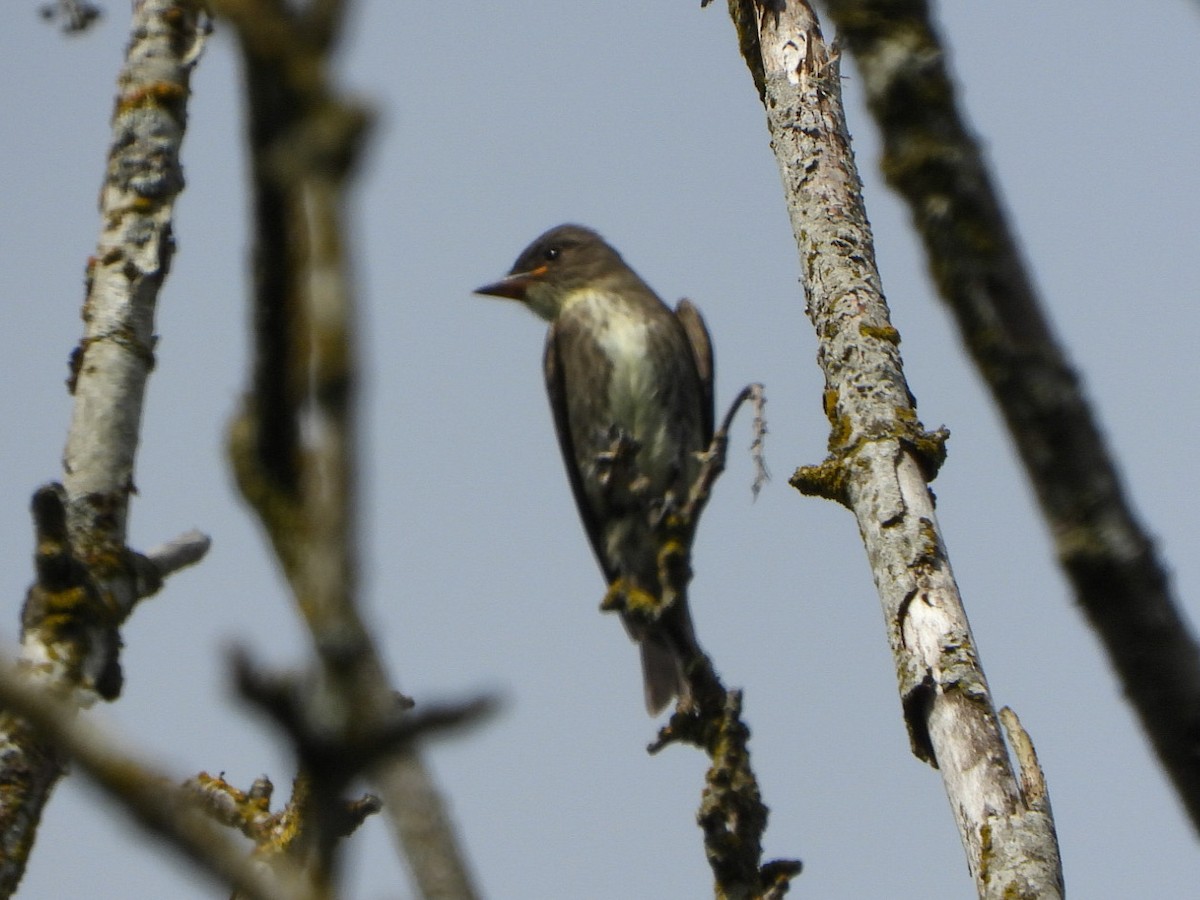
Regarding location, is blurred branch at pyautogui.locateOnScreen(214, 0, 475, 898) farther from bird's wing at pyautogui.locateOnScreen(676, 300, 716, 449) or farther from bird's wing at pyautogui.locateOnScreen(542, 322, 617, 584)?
bird's wing at pyautogui.locateOnScreen(542, 322, 617, 584)

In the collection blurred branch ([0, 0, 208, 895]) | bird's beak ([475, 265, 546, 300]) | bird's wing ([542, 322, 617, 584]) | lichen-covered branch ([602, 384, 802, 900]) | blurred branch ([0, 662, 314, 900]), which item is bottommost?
blurred branch ([0, 662, 314, 900])

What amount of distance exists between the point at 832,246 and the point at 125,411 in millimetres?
2753

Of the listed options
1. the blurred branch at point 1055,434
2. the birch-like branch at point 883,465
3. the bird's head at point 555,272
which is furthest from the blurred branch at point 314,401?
the bird's head at point 555,272

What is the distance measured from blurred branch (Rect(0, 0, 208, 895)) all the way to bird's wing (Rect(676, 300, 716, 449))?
3470 mm

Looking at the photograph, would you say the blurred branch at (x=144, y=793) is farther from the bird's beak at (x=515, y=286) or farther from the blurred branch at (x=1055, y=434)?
the bird's beak at (x=515, y=286)

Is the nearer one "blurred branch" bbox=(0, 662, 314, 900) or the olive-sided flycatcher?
"blurred branch" bbox=(0, 662, 314, 900)

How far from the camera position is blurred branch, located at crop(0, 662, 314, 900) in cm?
125

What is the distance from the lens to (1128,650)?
1724 millimetres

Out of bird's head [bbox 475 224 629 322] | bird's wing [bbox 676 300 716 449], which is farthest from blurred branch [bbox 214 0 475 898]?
bird's head [bbox 475 224 629 322]

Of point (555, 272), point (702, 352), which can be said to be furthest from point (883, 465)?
point (555, 272)

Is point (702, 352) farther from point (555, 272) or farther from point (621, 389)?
point (555, 272)

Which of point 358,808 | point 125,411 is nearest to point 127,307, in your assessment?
point 125,411

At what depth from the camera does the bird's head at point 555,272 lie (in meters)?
8.02

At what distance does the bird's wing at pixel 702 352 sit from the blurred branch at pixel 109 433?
3.47m
